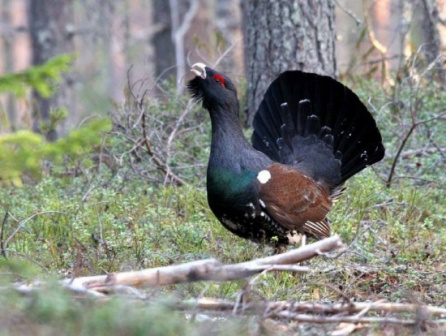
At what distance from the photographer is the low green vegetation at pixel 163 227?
3361mm

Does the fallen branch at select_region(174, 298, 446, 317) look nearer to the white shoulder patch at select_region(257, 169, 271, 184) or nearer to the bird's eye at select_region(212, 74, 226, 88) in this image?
the white shoulder patch at select_region(257, 169, 271, 184)

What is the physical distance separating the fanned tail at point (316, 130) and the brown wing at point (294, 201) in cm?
44

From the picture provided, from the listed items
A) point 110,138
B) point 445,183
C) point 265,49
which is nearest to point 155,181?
point 110,138

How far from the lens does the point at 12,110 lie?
24922mm

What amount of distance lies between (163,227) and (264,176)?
1.13 m

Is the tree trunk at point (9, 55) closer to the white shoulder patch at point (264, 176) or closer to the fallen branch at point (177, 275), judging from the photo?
the white shoulder patch at point (264, 176)

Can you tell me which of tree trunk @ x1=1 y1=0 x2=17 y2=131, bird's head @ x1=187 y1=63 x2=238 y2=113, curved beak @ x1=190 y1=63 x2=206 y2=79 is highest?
curved beak @ x1=190 y1=63 x2=206 y2=79

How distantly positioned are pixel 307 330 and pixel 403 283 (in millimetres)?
1824

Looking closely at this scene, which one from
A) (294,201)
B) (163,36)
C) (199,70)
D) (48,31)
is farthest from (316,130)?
(163,36)

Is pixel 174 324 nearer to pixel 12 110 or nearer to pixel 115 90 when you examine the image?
pixel 12 110

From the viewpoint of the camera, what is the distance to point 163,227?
21.7 feet

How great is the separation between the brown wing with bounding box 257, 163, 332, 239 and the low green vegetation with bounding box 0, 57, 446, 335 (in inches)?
11.3

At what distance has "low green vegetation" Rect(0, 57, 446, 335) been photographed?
336cm

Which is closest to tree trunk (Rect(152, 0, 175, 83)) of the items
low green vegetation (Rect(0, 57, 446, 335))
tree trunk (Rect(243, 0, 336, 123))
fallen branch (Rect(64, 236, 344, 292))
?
low green vegetation (Rect(0, 57, 446, 335))
